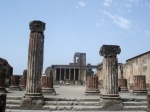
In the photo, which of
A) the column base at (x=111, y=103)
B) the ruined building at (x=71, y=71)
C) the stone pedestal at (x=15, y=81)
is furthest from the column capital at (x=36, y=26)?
the ruined building at (x=71, y=71)

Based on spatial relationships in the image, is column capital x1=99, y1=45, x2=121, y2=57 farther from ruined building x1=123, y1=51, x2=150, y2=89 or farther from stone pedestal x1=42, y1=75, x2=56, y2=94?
ruined building x1=123, y1=51, x2=150, y2=89

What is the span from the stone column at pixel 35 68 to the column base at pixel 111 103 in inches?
92.8

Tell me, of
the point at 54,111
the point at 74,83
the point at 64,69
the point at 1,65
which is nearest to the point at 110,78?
the point at 54,111

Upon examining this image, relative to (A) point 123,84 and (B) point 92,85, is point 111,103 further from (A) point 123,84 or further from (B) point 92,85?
(A) point 123,84

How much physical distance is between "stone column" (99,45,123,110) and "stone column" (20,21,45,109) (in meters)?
2.46

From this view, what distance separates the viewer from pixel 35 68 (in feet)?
30.7

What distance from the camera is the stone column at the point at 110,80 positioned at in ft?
30.5

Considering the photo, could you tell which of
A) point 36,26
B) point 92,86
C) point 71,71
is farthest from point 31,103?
point 71,71

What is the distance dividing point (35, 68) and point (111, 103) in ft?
10.6

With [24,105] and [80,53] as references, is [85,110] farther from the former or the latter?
[80,53]

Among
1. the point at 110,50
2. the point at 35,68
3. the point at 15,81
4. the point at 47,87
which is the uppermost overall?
the point at 110,50

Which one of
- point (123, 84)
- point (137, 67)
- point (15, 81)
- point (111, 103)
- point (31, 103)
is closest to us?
point (31, 103)

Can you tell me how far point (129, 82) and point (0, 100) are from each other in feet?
83.4

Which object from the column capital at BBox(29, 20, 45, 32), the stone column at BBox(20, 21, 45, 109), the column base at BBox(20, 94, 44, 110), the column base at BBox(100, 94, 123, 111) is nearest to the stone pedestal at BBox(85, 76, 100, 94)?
the column base at BBox(100, 94, 123, 111)
